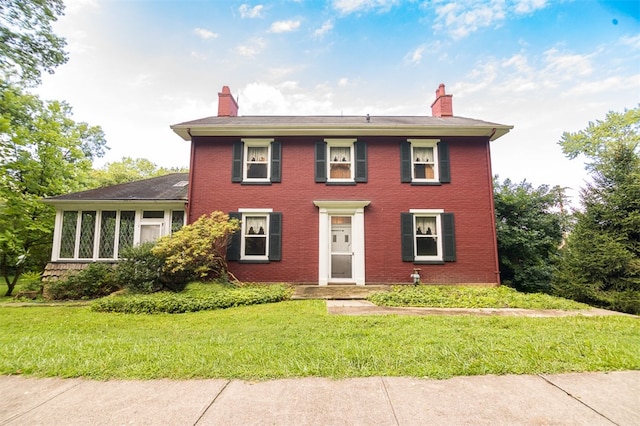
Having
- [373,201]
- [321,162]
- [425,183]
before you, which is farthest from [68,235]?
[425,183]

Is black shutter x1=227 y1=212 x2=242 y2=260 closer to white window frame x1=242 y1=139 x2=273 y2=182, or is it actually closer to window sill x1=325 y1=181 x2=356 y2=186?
white window frame x1=242 y1=139 x2=273 y2=182

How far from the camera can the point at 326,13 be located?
11.7m

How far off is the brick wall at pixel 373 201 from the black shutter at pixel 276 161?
18 centimetres

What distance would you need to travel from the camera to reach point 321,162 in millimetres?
10453

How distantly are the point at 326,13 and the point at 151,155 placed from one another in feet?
88.0

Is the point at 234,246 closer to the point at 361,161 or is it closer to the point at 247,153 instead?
the point at 247,153

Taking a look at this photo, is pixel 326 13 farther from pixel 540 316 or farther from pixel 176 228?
pixel 540 316

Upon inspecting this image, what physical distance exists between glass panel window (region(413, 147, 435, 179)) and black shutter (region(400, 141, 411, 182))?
0.95ft

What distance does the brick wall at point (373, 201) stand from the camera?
9.88 meters

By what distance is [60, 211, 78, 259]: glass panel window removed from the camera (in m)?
10.1

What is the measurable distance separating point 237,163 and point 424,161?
6.91 metres

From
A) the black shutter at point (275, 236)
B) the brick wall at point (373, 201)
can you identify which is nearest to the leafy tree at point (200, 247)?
the brick wall at point (373, 201)

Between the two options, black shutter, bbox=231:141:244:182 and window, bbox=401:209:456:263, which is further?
black shutter, bbox=231:141:244:182

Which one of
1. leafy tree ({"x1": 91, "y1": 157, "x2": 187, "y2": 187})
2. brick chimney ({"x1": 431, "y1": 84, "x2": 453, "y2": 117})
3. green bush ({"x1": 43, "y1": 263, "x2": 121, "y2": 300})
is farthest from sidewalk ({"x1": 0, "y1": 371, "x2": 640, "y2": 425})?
leafy tree ({"x1": 91, "y1": 157, "x2": 187, "y2": 187})
